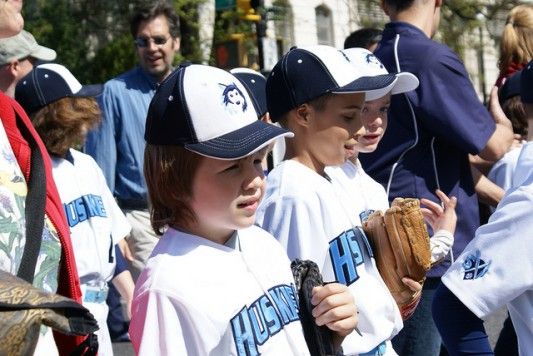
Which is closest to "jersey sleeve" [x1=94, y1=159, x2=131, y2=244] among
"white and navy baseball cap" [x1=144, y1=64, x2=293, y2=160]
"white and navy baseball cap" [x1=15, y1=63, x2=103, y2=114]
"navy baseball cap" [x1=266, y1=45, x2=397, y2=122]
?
"white and navy baseball cap" [x1=15, y1=63, x2=103, y2=114]

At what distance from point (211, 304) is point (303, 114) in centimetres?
131

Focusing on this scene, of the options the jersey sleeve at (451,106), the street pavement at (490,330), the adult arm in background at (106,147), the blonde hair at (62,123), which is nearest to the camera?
the jersey sleeve at (451,106)

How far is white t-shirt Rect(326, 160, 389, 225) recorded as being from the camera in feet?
14.7

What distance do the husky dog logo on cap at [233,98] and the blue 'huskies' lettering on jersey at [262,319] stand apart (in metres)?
0.52

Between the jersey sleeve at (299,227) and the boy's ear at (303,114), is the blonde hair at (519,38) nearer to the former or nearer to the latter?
the boy's ear at (303,114)

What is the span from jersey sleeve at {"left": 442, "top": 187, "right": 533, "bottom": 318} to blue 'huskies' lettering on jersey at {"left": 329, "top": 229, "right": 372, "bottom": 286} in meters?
0.40

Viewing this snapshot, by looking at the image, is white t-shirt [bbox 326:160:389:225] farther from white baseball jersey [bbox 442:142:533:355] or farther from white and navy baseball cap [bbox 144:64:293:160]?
white and navy baseball cap [bbox 144:64:293:160]

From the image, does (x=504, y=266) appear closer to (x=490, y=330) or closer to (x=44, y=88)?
(x=44, y=88)

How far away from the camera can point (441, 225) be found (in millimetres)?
4645

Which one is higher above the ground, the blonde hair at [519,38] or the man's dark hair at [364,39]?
the blonde hair at [519,38]

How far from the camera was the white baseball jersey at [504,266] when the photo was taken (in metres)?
3.65

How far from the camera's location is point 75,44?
25.9 m

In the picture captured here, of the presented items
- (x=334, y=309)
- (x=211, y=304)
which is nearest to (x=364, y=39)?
(x=334, y=309)

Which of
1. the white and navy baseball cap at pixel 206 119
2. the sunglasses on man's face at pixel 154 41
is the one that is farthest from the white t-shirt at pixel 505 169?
the white and navy baseball cap at pixel 206 119
